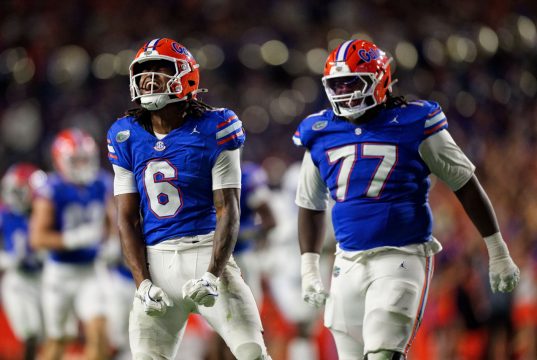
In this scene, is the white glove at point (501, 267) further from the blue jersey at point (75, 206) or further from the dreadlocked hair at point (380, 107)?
the blue jersey at point (75, 206)

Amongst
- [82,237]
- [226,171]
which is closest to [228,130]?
[226,171]

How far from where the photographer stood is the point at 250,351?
4.46m

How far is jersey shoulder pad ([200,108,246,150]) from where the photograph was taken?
455cm

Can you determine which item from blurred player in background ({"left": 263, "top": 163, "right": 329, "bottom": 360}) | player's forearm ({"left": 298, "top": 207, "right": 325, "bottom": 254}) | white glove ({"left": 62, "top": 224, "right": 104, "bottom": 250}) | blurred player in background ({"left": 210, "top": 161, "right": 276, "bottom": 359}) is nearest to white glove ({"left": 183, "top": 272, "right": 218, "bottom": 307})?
player's forearm ({"left": 298, "top": 207, "right": 325, "bottom": 254})

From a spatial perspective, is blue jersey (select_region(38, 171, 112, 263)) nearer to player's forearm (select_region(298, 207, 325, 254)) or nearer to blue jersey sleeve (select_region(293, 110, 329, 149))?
player's forearm (select_region(298, 207, 325, 254))

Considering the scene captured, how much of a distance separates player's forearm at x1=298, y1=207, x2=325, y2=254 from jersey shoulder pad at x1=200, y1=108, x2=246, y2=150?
0.70 metres

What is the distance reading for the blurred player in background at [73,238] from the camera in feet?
25.7

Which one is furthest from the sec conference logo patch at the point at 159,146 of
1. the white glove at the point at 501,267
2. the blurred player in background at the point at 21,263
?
the blurred player in background at the point at 21,263

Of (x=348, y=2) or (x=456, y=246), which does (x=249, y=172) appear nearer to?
(x=456, y=246)

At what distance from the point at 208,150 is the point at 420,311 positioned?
49.2 inches

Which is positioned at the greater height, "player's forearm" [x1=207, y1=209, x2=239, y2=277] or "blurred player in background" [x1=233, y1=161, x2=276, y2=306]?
"player's forearm" [x1=207, y1=209, x2=239, y2=277]

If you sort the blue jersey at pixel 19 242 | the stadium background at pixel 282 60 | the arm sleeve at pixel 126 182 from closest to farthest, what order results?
1. the arm sleeve at pixel 126 182
2. the blue jersey at pixel 19 242
3. the stadium background at pixel 282 60

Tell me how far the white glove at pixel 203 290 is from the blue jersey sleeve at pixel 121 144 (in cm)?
66

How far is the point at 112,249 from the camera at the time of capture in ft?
27.2
